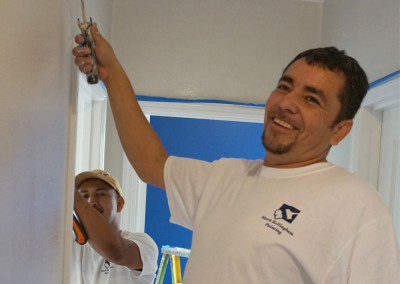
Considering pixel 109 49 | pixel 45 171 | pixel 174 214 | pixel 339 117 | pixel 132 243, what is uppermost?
pixel 109 49

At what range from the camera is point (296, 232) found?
967 millimetres

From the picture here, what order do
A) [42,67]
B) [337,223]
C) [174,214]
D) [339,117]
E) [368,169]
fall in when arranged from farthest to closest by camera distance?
[368,169]
[174,214]
[339,117]
[337,223]
[42,67]

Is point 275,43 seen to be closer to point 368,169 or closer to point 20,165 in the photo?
point 368,169

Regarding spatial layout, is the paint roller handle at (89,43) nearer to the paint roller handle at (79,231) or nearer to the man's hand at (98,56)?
the man's hand at (98,56)

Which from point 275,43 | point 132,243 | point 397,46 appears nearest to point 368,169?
point 397,46

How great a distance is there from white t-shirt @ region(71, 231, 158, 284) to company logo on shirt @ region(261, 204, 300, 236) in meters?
0.81

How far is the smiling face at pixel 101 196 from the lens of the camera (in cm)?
176

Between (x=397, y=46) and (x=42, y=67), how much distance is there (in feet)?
4.98

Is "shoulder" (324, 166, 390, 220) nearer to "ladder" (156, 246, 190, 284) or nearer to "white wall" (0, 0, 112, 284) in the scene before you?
"white wall" (0, 0, 112, 284)

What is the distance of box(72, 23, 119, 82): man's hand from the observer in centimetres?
100

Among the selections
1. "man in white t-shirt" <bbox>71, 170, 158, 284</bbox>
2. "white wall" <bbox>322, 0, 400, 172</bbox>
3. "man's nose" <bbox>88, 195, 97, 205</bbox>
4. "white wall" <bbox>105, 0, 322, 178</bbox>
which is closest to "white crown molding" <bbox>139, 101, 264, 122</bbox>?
"white wall" <bbox>105, 0, 322, 178</bbox>

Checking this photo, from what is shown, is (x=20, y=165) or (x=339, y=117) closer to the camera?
(x=20, y=165)

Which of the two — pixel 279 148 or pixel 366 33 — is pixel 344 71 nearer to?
pixel 279 148

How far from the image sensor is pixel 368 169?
2.24 metres
